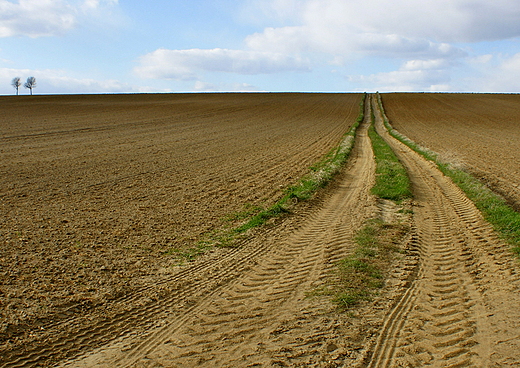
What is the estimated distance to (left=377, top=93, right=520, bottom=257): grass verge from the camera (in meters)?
8.16

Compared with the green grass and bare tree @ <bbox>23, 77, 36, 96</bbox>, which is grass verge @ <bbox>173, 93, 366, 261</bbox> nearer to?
the green grass

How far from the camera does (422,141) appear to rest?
2550cm

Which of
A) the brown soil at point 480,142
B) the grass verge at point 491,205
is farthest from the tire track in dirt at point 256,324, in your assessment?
the brown soil at point 480,142

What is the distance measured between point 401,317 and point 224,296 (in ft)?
7.86

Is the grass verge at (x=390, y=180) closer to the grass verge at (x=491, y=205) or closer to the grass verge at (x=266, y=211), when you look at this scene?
the grass verge at (x=266, y=211)

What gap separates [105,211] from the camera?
987 centimetres

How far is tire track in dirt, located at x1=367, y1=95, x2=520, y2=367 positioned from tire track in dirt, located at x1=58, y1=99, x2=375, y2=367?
0.93m

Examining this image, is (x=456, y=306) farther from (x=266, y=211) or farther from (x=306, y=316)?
(x=266, y=211)

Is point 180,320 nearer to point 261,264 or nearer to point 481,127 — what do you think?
point 261,264

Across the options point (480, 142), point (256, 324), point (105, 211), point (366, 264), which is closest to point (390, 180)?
point (366, 264)

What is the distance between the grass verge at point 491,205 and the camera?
816 centimetres

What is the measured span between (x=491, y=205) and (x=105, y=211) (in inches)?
376

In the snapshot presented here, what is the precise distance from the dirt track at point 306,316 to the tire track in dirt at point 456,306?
0.6 inches

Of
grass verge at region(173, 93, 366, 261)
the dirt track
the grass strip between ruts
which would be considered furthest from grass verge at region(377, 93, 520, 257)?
grass verge at region(173, 93, 366, 261)
